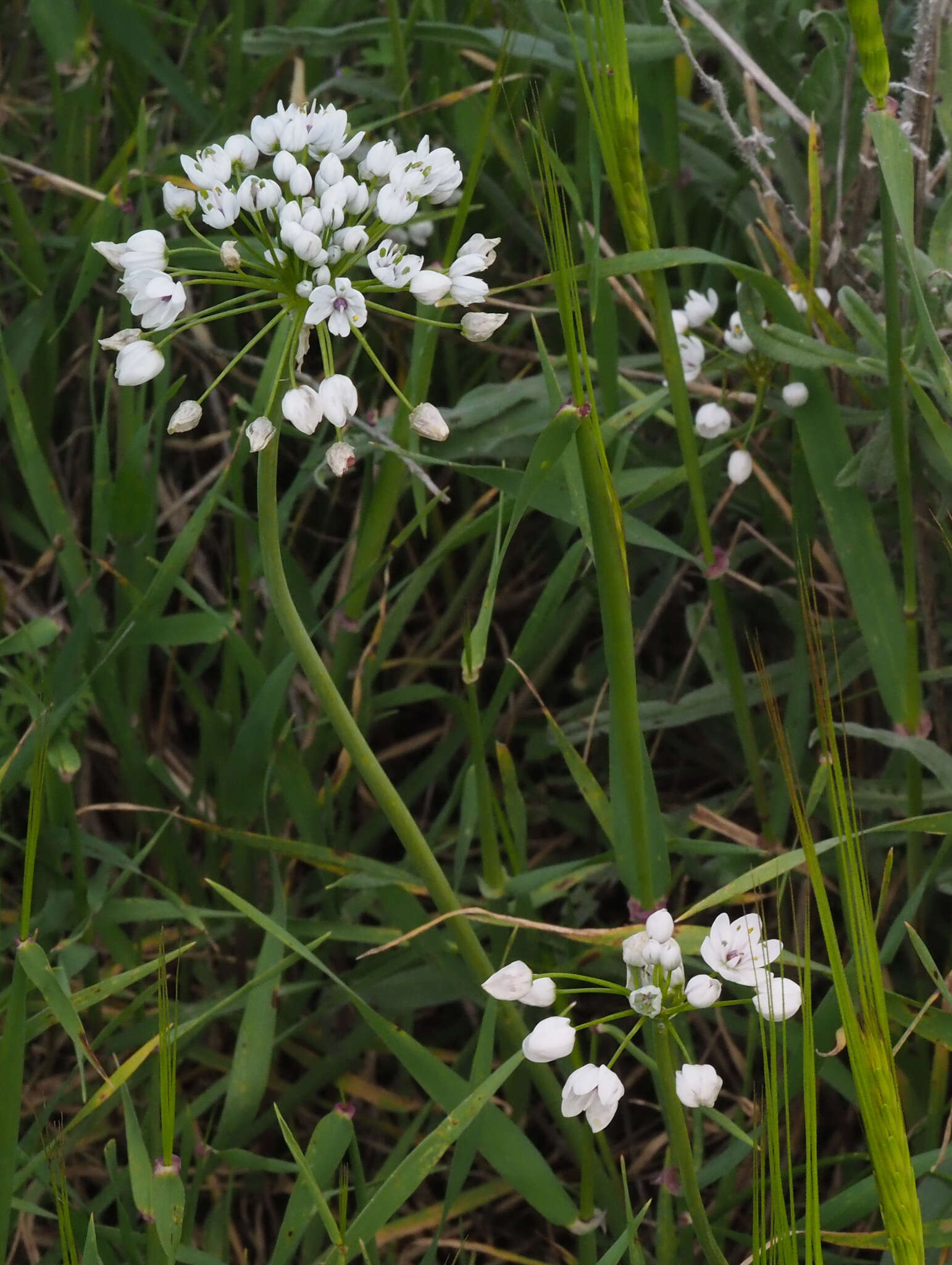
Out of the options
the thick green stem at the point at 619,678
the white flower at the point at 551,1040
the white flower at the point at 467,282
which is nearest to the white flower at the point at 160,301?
the white flower at the point at 467,282

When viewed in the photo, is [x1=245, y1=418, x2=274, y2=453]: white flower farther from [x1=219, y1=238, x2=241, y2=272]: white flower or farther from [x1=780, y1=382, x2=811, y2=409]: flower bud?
[x1=780, y1=382, x2=811, y2=409]: flower bud

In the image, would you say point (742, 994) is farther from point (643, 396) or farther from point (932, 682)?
point (643, 396)

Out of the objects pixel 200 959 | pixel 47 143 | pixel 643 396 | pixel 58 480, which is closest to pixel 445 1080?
pixel 200 959

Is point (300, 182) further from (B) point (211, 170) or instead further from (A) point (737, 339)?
(A) point (737, 339)

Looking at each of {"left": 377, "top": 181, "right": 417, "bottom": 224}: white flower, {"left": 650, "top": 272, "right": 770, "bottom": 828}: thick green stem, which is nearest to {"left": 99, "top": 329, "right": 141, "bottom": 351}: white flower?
{"left": 377, "top": 181, "right": 417, "bottom": 224}: white flower

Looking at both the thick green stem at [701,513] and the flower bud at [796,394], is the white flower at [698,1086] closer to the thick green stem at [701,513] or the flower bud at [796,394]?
the thick green stem at [701,513]

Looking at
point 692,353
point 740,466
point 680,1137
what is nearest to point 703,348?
point 692,353
